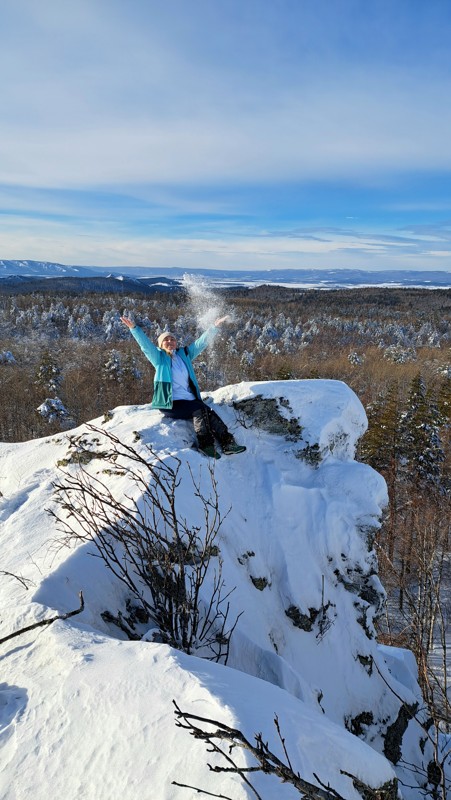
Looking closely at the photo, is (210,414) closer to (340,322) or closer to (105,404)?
(105,404)

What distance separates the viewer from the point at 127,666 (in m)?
2.48

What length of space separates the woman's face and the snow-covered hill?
95 centimetres

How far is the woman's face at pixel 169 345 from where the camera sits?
661cm

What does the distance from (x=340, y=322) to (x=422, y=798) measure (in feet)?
276

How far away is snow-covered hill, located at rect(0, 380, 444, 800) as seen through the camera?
2.06 meters

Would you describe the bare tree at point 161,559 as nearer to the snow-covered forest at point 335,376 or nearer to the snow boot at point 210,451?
the snow boot at point 210,451

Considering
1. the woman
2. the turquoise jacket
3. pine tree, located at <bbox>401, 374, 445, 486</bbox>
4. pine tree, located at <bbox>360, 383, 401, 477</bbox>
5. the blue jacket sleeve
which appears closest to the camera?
the woman

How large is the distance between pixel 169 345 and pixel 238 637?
3927 mm

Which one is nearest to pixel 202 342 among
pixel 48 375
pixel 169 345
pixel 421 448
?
pixel 169 345

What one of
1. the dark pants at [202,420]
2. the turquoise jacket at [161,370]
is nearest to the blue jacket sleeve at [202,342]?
the turquoise jacket at [161,370]

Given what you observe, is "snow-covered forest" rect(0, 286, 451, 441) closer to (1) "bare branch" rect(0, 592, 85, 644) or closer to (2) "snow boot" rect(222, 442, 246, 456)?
(2) "snow boot" rect(222, 442, 246, 456)

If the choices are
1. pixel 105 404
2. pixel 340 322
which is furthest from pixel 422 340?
pixel 105 404

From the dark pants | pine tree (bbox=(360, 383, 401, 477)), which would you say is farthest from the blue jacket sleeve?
pine tree (bbox=(360, 383, 401, 477))

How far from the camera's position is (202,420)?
6051 mm
